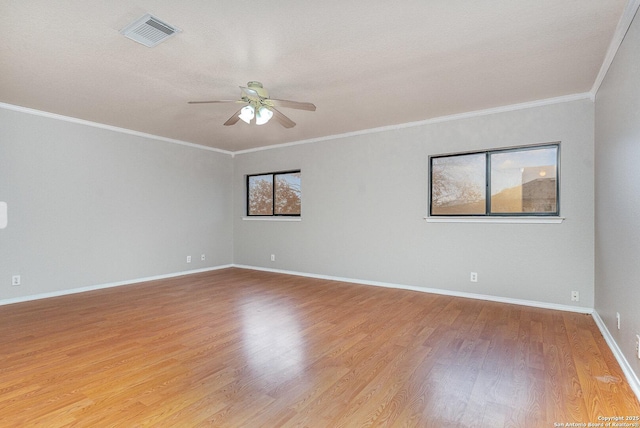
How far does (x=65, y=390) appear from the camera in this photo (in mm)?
1961

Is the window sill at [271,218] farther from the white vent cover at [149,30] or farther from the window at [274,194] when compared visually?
the white vent cover at [149,30]

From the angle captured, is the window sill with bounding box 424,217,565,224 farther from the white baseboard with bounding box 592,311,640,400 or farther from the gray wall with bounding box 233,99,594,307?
the white baseboard with bounding box 592,311,640,400

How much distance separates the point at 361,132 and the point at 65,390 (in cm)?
454

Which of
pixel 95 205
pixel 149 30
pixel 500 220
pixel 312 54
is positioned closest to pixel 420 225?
pixel 500 220

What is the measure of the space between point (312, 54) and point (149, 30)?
3.99ft

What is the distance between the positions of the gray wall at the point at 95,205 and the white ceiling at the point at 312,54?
0.62m

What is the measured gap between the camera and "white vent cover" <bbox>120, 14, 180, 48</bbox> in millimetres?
2190

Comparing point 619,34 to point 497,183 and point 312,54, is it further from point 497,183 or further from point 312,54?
point 312,54

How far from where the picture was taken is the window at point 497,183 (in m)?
3.81

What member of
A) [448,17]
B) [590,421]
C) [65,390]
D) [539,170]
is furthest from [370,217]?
[65,390]

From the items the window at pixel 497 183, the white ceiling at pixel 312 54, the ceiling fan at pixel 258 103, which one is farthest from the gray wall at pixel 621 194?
the ceiling fan at pixel 258 103

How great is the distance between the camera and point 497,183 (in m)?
4.10

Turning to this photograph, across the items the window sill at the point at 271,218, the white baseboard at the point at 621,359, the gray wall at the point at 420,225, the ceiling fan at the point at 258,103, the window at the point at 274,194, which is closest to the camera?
the white baseboard at the point at 621,359

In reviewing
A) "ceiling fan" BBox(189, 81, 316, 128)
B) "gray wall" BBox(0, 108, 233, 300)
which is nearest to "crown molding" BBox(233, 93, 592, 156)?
"ceiling fan" BBox(189, 81, 316, 128)
